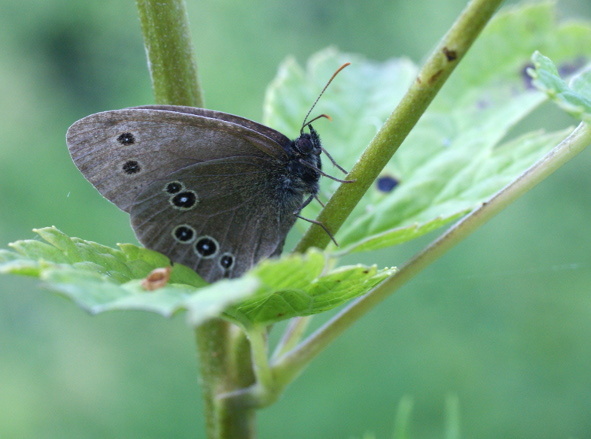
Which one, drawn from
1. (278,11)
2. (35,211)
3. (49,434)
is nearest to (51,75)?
(35,211)

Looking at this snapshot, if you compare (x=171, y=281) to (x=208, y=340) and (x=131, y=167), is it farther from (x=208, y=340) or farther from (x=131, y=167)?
(x=131, y=167)

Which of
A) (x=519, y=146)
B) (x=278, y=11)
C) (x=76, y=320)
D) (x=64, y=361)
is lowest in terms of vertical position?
(x=64, y=361)

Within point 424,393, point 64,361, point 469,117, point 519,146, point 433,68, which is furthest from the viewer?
point 64,361

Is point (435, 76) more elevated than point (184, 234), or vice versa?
point (435, 76)

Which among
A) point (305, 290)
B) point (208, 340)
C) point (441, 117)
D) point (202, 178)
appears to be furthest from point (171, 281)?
point (441, 117)

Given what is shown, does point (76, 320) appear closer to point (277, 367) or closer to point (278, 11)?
point (278, 11)

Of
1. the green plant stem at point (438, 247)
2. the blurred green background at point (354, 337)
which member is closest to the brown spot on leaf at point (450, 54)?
the green plant stem at point (438, 247)

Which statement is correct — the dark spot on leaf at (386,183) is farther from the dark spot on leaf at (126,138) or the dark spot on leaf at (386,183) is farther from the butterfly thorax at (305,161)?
the dark spot on leaf at (126,138)
